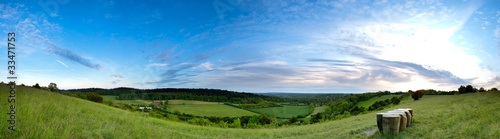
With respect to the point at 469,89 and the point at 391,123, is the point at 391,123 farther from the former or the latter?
the point at 469,89

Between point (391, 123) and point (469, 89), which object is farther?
point (469, 89)

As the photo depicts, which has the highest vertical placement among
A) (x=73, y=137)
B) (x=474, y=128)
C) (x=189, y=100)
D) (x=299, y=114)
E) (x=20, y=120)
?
(x=20, y=120)

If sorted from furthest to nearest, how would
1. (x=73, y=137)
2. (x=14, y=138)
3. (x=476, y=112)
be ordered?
(x=476, y=112)
(x=73, y=137)
(x=14, y=138)

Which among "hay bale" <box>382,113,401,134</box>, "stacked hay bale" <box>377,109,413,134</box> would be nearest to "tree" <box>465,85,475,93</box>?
"stacked hay bale" <box>377,109,413,134</box>

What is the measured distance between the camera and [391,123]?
8.77m

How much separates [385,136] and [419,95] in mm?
67038

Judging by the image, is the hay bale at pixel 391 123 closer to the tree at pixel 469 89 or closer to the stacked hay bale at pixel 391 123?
the stacked hay bale at pixel 391 123

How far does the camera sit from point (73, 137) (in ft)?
15.4

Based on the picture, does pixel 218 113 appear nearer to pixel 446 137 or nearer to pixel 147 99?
pixel 147 99

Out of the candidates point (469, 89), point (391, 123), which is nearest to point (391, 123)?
point (391, 123)

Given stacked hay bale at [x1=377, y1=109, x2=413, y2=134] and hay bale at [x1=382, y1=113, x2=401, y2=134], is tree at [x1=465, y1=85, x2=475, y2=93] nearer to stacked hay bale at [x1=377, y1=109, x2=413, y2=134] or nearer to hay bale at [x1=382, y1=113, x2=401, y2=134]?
stacked hay bale at [x1=377, y1=109, x2=413, y2=134]

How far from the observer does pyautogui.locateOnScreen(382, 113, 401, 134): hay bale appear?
28.4 ft

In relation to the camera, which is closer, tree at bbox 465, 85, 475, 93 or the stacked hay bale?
the stacked hay bale

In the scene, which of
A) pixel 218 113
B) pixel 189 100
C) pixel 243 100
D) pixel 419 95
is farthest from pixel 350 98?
pixel 189 100
